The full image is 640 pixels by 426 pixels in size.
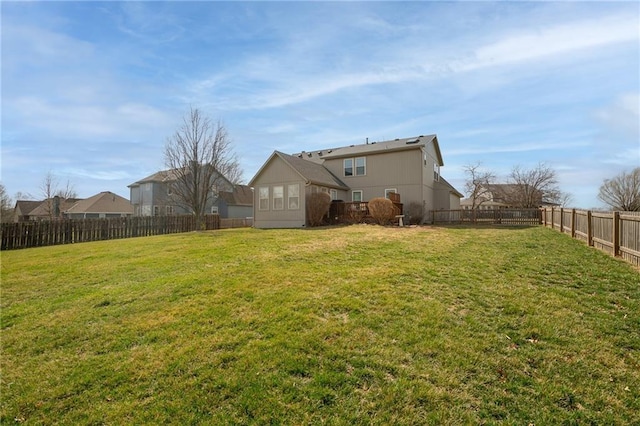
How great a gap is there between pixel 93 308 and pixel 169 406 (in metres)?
3.46

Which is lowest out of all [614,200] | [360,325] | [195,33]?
[360,325]

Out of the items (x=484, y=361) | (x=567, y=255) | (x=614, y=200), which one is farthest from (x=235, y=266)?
(x=614, y=200)

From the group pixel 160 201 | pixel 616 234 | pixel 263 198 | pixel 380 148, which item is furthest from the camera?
pixel 160 201

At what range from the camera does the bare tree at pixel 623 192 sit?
38.6m

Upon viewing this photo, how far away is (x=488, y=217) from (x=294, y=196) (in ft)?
46.4

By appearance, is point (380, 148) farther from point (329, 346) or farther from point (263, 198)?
point (329, 346)

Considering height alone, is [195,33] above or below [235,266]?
above

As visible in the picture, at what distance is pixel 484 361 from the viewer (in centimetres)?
352

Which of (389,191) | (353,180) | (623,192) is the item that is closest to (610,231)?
(389,191)

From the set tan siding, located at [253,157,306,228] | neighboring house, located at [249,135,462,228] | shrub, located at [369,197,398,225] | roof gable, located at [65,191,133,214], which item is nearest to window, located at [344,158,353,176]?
neighboring house, located at [249,135,462,228]

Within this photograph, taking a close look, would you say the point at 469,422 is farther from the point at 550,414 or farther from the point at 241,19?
the point at 241,19

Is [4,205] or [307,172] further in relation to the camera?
[4,205]

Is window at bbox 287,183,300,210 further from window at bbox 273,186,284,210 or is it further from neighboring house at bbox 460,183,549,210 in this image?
neighboring house at bbox 460,183,549,210

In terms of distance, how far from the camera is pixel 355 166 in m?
24.2
